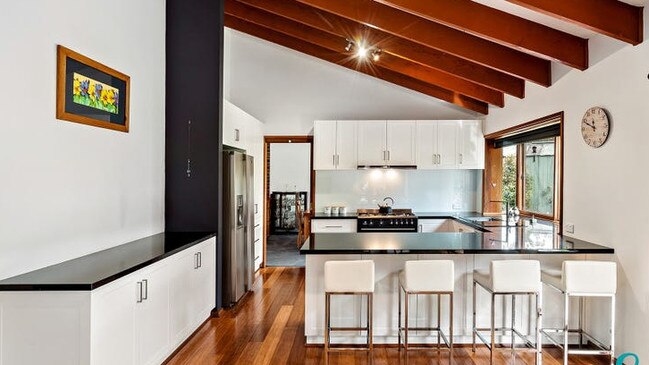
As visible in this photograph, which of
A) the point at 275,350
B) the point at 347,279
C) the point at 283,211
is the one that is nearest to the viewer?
the point at 347,279

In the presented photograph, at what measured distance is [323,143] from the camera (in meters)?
5.72

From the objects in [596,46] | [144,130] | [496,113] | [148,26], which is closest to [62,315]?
[144,130]

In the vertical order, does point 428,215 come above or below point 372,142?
below

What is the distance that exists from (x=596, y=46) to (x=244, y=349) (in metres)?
3.79

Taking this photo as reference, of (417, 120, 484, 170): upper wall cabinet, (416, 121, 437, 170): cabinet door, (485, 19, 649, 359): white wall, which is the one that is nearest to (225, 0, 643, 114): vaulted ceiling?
(485, 19, 649, 359): white wall

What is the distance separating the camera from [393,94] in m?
6.05

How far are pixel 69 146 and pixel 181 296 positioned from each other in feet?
4.58

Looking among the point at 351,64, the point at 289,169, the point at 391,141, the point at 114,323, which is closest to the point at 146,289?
the point at 114,323

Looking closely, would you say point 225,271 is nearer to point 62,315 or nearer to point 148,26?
point 62,315

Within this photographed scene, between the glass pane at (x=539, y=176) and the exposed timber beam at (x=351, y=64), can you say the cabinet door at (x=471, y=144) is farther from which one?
the glass pane at (x=539, y=176)

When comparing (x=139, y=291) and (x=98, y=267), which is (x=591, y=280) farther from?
(x=98, y=267)

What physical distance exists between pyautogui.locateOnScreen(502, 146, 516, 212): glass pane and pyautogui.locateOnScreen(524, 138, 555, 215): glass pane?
0.34 metres

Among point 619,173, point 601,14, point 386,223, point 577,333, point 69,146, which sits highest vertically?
point 601,14

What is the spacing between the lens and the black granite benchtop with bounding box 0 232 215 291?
6.49ft
